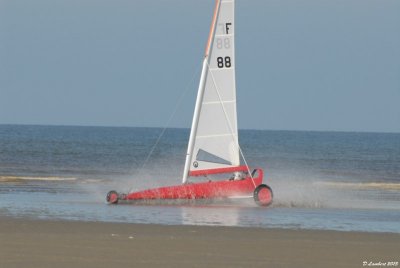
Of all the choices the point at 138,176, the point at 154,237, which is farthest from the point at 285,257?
the point at 138,176

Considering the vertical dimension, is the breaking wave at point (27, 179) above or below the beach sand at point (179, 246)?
above

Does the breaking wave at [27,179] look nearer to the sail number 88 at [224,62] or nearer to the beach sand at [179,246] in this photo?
the sail number 88 at [224,62]

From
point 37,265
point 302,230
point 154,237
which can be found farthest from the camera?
point 302,230

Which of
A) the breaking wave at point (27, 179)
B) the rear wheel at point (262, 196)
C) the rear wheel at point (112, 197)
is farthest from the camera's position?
the breaking wave at point (27, 179)

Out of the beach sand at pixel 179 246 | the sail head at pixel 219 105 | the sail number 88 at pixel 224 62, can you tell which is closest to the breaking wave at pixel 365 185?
the sail head at pixel 219 105

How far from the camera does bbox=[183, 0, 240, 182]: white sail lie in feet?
112

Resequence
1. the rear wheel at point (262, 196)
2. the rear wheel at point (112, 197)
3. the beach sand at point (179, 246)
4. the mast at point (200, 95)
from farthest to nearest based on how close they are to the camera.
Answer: the mast at point (200, 95) < the rear wheel at point (262, 196) < the rear wheel at point (112, 197) < the beach sand at point (179, 246)

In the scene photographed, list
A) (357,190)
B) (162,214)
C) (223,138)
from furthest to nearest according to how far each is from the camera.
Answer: (357,190) → (223,138) → (162,214)

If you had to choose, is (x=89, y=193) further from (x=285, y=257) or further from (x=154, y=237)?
(x=285, y=257)

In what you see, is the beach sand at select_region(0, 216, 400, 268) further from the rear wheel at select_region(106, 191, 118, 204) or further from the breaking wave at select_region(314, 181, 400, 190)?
the breaking wave at select_region(314, 181, 400, 190)

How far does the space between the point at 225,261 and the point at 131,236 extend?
397 centimetres

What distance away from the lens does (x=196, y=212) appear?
1132 inches

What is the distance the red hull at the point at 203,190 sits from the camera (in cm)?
3219

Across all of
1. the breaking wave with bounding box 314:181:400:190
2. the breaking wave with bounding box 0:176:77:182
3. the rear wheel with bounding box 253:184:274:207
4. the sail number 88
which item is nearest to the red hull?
the rear wheel with bounding box 253:184:274:207
